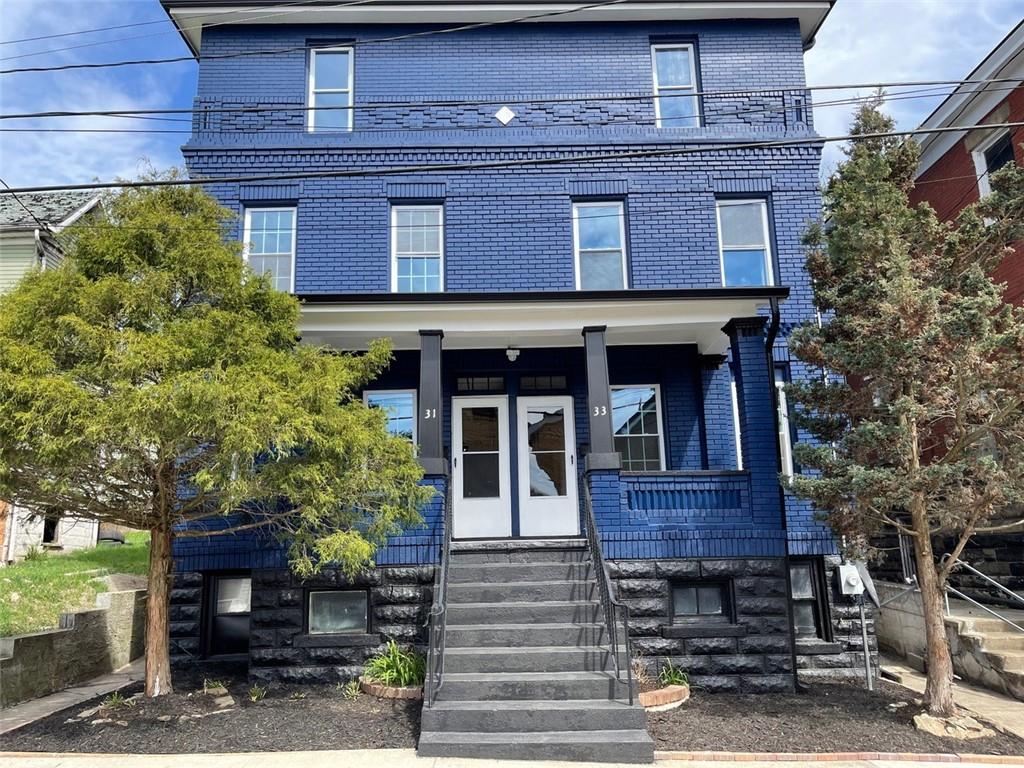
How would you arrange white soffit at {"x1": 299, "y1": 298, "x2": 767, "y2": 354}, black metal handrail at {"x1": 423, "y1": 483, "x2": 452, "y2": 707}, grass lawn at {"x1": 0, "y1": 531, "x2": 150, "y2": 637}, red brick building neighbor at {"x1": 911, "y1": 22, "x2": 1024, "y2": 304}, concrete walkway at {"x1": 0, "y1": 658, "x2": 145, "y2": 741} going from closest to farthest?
black metal handrail at {"x1": 423, "y1": 483, "x2": 452, "y2": 707} < concrete walkway at {"x1": 0, "y1": 658, "x2": 145, "y2": 741} < white soffit at {"x1": 299, "y1": 298, "x2": 767, "y2": 354} < grass lawn at {"x1": 0, "y1": 531, "x2": 150, "y2": 637} < red brick building neighbor at {"x1": 911, "y1": 22, "x2": 1024, "y2": 304}

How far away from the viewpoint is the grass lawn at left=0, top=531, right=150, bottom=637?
9.55m

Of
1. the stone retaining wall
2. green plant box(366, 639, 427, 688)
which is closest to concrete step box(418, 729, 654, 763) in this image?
green plant box(366, 639, 427, 688)

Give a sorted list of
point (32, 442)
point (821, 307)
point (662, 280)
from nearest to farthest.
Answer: point (32, 442) < point (821, 307) < point (662, 280)

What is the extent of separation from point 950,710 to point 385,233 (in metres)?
9.14

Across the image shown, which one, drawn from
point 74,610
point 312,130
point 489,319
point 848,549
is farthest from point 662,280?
point 74,610

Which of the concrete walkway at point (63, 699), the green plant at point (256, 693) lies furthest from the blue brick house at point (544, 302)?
the concrete walkway at point (63, 699)

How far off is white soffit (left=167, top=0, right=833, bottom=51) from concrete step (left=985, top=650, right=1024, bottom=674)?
9.87 m

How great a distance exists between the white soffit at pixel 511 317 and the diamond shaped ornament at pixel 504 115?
4.20 meters

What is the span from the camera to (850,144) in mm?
7922

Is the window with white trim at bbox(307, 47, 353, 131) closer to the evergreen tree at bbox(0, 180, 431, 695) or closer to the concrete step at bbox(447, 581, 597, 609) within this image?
the evergreen tree at bbox(0, 180, 431, 695)

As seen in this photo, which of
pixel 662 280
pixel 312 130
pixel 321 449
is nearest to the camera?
pixel 321 449

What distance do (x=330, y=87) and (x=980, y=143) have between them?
38.2 ft

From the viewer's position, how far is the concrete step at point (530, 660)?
6891mm

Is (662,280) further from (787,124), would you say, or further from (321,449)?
(321,449)
